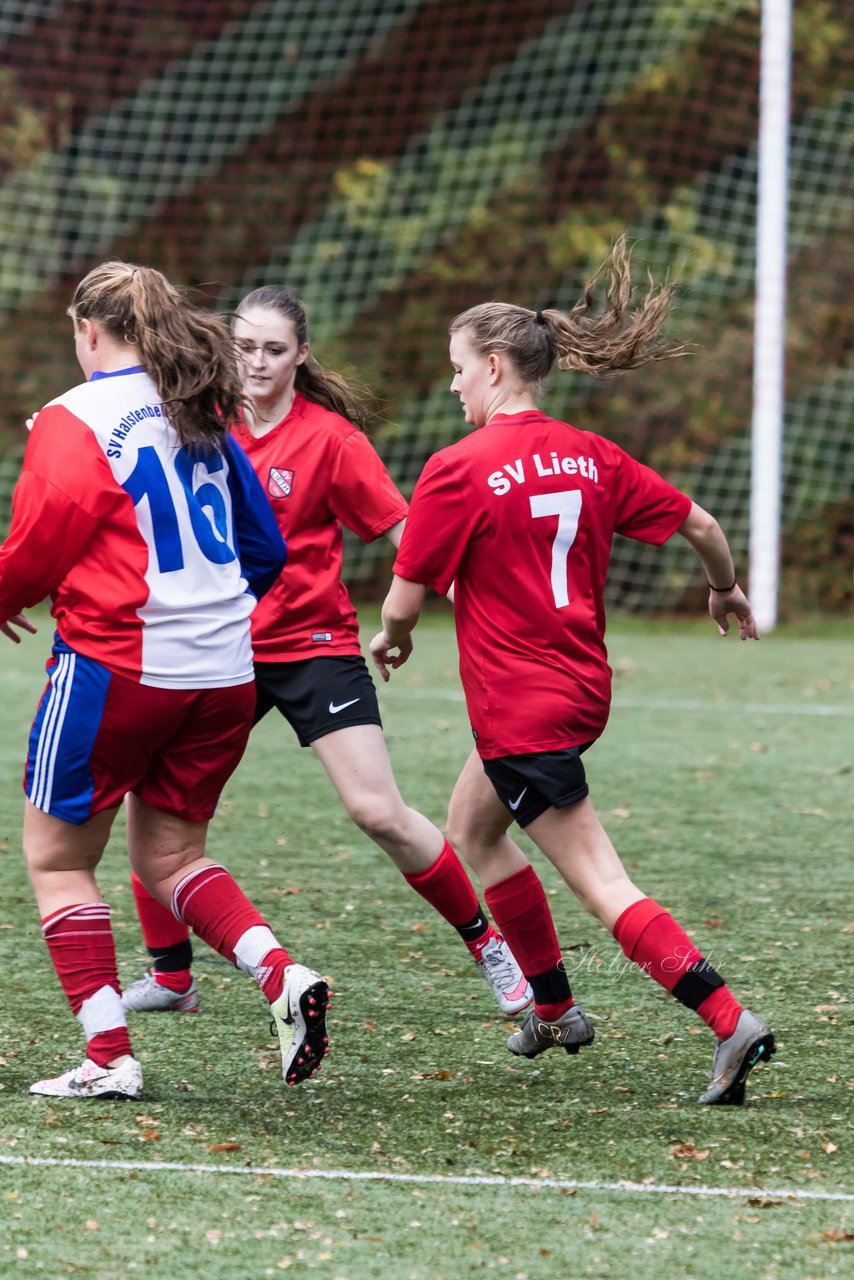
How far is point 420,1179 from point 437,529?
1.20m

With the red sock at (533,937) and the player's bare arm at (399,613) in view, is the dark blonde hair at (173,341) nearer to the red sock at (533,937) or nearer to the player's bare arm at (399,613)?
the player's bare arm at (399,613)

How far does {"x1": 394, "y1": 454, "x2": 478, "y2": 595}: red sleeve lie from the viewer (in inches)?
130

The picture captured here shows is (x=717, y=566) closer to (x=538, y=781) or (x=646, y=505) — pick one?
(x=646, y=505)

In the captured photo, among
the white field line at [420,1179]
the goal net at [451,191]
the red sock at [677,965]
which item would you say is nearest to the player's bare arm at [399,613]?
the red sock at [677,965]

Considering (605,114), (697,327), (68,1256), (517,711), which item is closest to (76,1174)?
(68,1256)

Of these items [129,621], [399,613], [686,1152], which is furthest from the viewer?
[399,613]

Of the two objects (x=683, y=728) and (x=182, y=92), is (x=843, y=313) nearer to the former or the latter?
(x=182, y=92)

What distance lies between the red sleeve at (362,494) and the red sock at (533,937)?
0.91m

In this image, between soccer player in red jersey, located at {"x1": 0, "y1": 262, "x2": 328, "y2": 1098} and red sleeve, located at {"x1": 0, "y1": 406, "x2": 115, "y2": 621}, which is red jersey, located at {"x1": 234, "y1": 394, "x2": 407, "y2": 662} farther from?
red sleeve, located at {"x1": 0, "y1": 406, "x2": 115, "y2": 621}

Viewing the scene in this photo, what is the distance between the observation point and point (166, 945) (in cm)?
400

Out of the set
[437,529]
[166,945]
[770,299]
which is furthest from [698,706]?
[437,529]

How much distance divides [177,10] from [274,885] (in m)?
11.1

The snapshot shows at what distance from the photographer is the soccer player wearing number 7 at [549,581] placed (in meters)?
3.30

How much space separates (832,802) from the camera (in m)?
6.52
